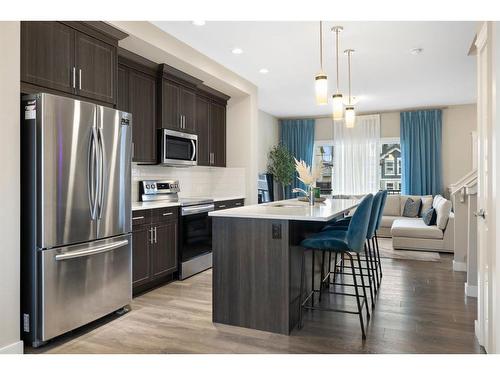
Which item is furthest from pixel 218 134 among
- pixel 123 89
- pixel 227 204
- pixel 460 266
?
pixel 460 266

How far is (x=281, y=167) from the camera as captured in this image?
8.13 meters

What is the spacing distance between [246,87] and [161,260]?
3.05 meters

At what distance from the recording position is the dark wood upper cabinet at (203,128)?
527 cm

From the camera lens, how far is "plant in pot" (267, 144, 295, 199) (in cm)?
816

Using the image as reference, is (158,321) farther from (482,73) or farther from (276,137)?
(276,137)

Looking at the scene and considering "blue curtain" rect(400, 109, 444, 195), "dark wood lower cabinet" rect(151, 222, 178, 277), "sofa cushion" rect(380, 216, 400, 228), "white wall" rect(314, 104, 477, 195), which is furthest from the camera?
"blue curtain" rect(400, 109, 444, 195)

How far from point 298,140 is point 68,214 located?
6809 millimetres

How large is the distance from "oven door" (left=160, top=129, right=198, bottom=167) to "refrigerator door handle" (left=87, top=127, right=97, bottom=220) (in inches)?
62.2

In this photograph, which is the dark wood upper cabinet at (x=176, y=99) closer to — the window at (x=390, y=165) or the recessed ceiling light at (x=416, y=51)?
the recessed ceiling light at (x=416, y=51)

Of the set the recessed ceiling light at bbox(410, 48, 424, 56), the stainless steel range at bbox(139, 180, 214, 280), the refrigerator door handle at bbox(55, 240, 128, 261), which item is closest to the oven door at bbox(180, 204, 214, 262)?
the stainless steel range at bbox(139, 180, 214, 280)

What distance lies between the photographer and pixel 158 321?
292cm

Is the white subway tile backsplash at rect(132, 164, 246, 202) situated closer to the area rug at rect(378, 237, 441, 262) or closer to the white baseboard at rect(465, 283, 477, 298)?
the area rug at rect(378, 237, 441, 262)

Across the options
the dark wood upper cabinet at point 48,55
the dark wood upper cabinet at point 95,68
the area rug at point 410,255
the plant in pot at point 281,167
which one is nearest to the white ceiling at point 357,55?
the dark wood upper cabinet at point 95,68

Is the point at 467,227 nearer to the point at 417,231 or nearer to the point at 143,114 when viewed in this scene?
the point at 417,231
